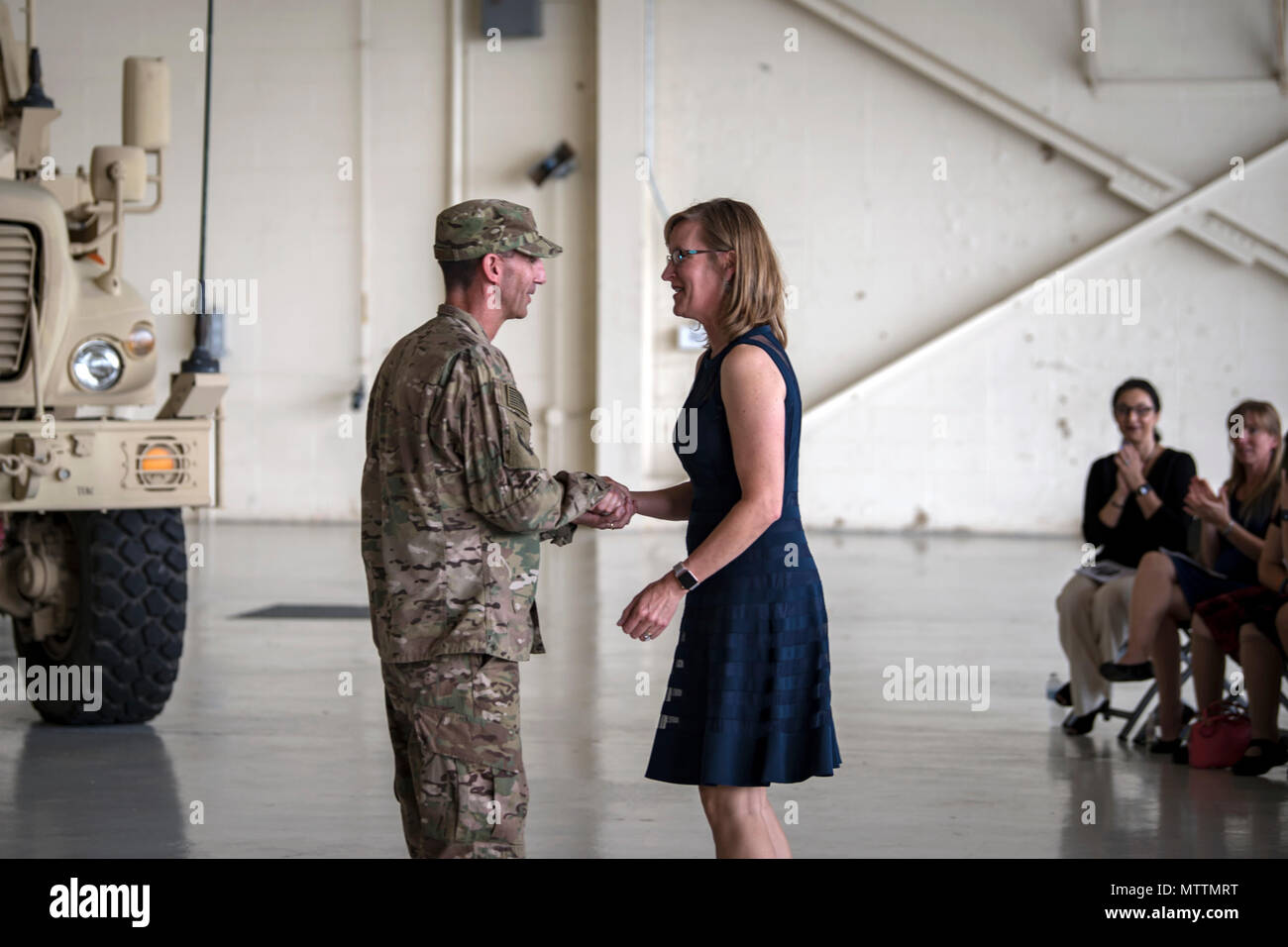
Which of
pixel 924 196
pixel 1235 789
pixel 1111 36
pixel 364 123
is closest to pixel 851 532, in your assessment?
pixel 924 196

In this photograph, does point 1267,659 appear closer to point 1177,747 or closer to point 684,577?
point 1177,747

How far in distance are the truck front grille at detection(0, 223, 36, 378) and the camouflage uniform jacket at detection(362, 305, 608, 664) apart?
3.13m

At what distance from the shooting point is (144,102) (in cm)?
593

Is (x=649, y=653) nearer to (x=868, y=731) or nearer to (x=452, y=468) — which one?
(x=868, y=731)

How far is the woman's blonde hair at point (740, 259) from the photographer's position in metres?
2.97

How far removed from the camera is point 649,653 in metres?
7.61

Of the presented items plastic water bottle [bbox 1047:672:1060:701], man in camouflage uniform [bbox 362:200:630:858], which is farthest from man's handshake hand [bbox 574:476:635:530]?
plastic water bottle [bbox 1047:672:1060:701]

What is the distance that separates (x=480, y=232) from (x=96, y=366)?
10.5 feet

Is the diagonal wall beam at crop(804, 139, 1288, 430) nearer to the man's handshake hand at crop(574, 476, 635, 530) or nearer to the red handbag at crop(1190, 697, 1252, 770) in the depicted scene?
the red handbag at crop(1190, 697, 1252, 770)

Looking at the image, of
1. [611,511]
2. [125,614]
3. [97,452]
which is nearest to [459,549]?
[611,511]

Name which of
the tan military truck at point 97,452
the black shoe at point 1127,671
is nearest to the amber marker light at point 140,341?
the tan military truck at point 97,452

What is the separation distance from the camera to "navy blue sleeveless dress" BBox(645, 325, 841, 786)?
2.90 metres

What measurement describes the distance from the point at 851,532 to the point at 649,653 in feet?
23.9
